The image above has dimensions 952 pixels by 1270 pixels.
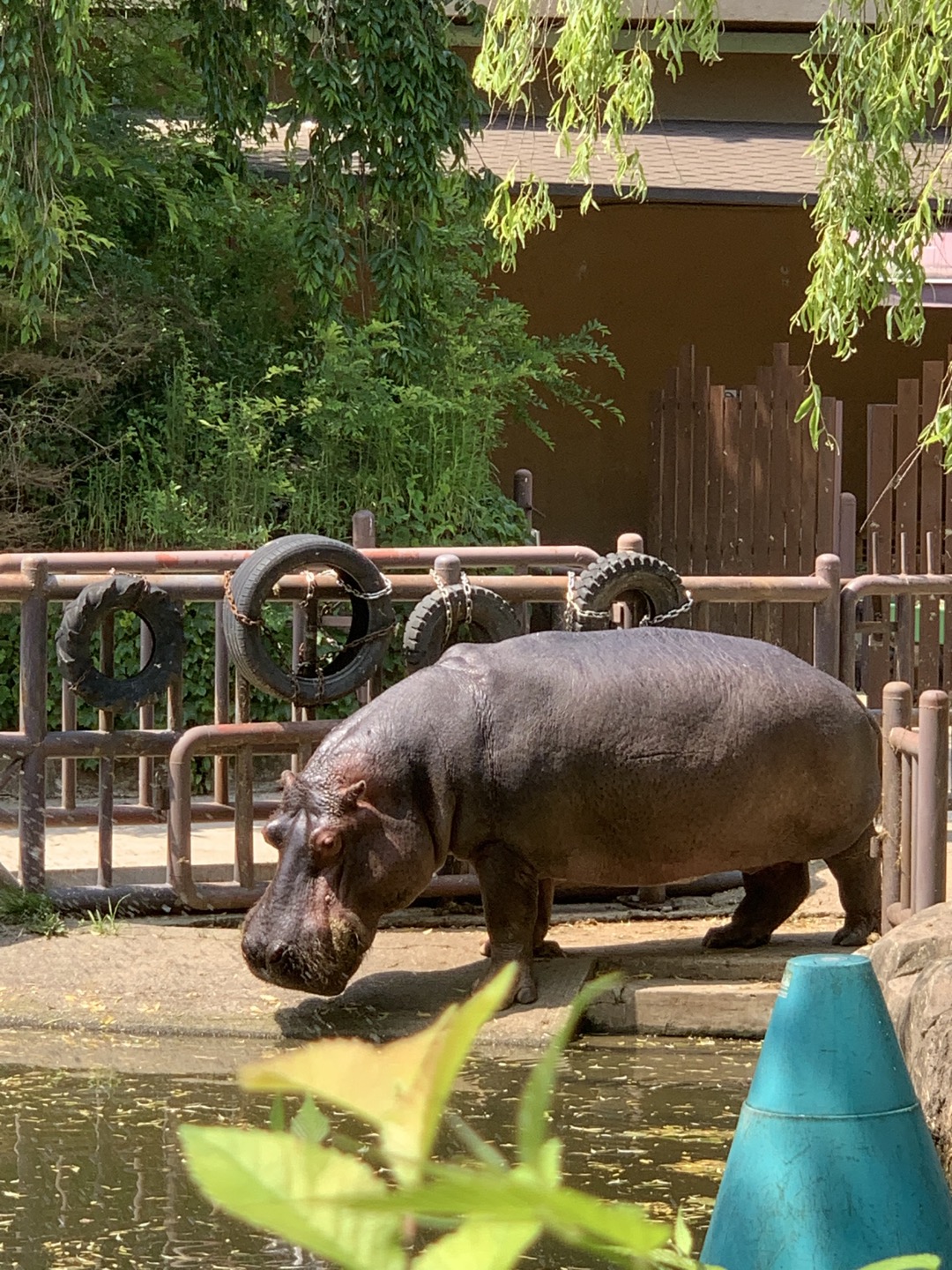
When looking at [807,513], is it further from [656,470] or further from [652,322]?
[652,322]

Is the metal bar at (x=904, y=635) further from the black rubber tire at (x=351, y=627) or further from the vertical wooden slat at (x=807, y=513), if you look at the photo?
the vertical wooden slat at (x=807, y=513)

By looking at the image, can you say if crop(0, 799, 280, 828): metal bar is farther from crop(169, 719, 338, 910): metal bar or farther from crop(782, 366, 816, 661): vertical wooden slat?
crop(782, 366, 816, 661): vertical wooden slat

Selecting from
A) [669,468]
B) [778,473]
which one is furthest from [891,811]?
[669,468]

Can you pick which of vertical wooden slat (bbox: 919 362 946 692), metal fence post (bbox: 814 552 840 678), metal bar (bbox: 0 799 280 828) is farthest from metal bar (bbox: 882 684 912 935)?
vertical wooden slat (bbox: 919 362 946 692)

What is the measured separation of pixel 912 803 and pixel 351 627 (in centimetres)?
225

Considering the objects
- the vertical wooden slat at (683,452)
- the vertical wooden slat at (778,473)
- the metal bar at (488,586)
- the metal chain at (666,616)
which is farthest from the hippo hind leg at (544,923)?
the vertical wooden slat at (683,452)

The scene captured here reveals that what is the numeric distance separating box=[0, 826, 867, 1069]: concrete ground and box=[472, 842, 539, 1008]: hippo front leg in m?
0.15

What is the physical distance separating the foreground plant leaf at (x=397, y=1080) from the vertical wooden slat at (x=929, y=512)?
33.0ft

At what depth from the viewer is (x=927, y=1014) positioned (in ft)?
13.0

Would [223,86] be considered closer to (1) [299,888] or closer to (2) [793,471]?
(2) [793,471]

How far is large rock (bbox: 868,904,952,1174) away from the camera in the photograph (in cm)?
384

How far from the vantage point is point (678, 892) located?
7.30m

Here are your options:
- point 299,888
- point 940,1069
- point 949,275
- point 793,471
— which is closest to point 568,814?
point 299,888

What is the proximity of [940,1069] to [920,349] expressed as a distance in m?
11.7
